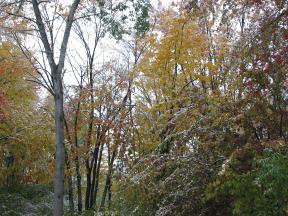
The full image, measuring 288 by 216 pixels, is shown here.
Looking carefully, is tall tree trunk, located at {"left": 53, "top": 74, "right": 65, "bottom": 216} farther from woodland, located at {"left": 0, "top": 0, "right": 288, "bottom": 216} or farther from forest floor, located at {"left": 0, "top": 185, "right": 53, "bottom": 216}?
forest floor, located at {"left": 0, "top": 185, "right": 53, "bottom": 216}

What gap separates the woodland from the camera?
6.64 metres

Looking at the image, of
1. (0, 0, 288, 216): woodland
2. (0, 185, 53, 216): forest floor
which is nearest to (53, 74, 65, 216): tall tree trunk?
(0, 0, 288, 216): woodland

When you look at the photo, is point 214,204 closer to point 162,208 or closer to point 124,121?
point 162,208

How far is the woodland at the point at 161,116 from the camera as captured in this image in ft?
21.8

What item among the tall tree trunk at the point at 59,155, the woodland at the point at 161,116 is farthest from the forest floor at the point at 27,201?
the tall tree trunk at the point at 59,155

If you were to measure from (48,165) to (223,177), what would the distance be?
13.8 meters

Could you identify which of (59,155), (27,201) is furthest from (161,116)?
(27,201)

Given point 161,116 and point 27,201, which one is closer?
point 161,116

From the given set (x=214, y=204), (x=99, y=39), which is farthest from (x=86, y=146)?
(x=214, y=204)

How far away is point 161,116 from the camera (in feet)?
34.3

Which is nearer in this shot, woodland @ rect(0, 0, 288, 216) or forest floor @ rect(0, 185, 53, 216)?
woodland @ rect(0, 0, 288, 216)

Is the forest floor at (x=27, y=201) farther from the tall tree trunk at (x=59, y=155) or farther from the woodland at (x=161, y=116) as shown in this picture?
the tall tree trunk at (x=59, y=155)

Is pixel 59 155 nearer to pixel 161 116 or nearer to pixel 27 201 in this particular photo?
pixel 161 116

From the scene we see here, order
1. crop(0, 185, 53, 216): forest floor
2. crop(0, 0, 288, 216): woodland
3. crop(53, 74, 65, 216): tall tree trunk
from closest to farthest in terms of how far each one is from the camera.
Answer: crop(0, 0, 288, 216): woodland < crop(53, 74, 65, 216): tall tree trunk < crop(0, 185, 53, 216): forest floor
